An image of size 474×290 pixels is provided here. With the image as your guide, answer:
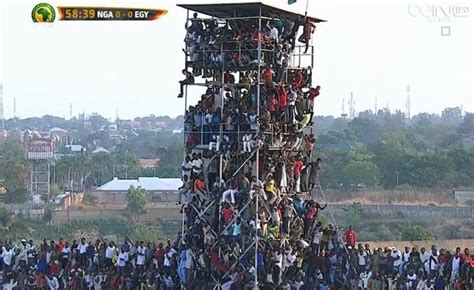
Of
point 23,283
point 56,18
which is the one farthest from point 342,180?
point 23,283

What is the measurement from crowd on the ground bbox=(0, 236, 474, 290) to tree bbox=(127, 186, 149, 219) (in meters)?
35.4

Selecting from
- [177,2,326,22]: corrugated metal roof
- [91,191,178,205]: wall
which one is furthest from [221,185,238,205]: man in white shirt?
[91,191,178,205]: wall

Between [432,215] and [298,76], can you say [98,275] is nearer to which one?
[298,76]

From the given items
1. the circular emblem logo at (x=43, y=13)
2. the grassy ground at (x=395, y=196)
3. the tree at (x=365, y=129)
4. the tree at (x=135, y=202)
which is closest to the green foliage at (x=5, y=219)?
the tree at (x=135, y=202)

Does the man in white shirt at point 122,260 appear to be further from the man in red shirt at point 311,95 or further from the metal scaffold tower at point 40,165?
the metal scaffold tower at point 40,165

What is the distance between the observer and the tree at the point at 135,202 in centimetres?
5906

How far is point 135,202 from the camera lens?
59.5 m

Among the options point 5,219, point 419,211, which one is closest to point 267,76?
point 5,219

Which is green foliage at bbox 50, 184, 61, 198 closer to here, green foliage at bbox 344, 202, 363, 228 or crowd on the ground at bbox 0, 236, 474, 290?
green foliage at bbox 344, 202, 363, 228

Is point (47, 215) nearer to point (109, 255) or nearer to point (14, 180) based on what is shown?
point (14, 180)

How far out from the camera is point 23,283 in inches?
948

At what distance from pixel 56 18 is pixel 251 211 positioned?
9845mm

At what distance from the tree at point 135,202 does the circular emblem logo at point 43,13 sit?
29.7 meters

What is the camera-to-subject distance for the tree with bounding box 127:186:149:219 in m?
59.1
